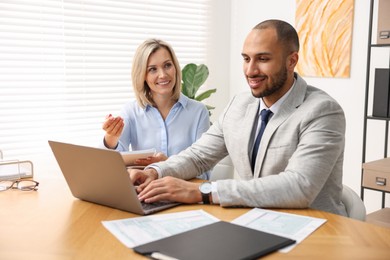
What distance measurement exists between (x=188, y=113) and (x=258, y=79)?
86cm

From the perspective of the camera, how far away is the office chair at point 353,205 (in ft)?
5.45

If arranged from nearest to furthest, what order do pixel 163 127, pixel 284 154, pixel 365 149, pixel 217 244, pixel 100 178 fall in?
pixel 217 244 < pixel 100 178 < pixel 284 154 < pixel 163 127 < pixel 365 149

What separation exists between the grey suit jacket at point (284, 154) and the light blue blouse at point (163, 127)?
0.55 metres

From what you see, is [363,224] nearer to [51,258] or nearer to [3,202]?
[51,258]

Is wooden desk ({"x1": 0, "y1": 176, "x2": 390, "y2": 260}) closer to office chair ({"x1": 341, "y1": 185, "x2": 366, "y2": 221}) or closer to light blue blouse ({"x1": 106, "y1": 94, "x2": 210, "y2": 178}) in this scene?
office chair ({"x1": 341, "y1": 185, "x2": 366, "y2": 221})

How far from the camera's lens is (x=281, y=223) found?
4.32 feet

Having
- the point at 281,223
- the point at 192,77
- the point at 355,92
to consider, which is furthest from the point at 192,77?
the point at 281,223

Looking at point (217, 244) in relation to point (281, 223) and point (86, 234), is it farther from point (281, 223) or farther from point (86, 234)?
point (86, 234)

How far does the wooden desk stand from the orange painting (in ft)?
7.74

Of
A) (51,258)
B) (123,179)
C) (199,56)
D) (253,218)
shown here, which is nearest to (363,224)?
A: (253,218)

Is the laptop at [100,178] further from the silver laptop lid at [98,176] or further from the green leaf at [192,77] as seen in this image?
the green leaf at [192,77]

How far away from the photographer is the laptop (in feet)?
4.45

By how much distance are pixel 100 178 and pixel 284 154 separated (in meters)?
0.72

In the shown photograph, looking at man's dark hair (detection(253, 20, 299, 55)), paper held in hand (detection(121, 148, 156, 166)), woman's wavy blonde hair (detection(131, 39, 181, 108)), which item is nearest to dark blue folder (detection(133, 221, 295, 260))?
paper held in hand (detection(121, 148, 156, 166))
